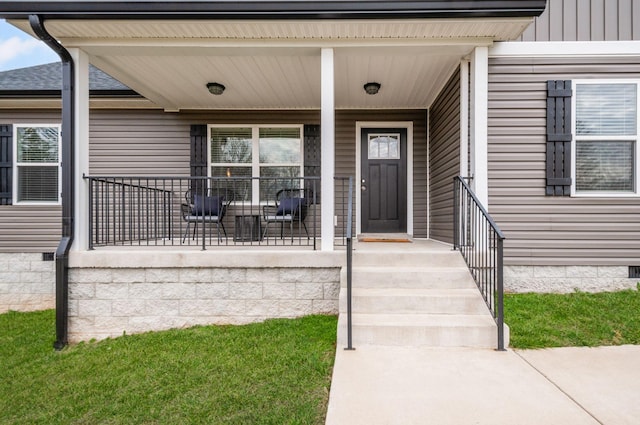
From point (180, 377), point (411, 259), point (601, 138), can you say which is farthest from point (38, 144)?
point (601, 138)

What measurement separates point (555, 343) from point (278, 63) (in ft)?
12.7

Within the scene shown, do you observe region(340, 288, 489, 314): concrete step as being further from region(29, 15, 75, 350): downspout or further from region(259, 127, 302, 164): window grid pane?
region(259, 127, 302, 164): window grid pane

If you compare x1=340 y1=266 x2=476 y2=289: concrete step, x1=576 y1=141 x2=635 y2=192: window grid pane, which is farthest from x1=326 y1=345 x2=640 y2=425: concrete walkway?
x1=576 y1=141 x2=635 y2=192: window grid pane

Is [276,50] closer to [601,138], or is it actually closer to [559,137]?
[559,137]

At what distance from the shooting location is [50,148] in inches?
225

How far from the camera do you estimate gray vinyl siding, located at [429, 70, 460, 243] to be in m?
4.32

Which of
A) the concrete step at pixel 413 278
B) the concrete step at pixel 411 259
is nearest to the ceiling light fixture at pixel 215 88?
the concrete step at pixel 411 259

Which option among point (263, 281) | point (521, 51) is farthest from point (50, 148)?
point (521, 51)

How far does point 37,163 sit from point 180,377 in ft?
16.6

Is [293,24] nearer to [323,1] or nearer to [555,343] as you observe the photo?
[323,1]

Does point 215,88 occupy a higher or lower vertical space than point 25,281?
higher

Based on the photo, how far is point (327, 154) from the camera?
3598 millimetres

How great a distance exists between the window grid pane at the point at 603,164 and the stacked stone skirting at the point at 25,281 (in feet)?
24.2

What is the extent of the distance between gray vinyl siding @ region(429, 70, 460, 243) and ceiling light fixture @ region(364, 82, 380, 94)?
2.96 ft
